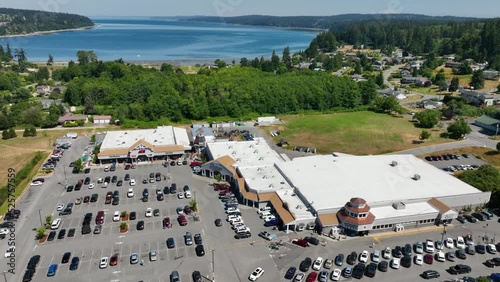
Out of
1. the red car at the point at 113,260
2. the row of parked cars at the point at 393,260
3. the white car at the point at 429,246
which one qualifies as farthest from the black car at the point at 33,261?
the white car at the point at 429,246

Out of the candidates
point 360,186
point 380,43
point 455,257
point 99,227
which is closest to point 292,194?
point 360,186

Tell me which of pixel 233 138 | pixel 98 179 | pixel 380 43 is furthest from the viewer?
pixel 380 43

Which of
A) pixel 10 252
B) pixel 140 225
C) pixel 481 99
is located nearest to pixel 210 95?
pixel 140 225

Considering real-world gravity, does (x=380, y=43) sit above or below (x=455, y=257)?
above

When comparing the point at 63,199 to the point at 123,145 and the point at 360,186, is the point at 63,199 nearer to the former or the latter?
the point at 123,145

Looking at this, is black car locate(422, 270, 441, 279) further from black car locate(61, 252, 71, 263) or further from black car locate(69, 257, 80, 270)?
black car locate(61, 252, 71, 263)

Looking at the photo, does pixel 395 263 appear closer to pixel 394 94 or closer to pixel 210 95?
pixel 210 95
